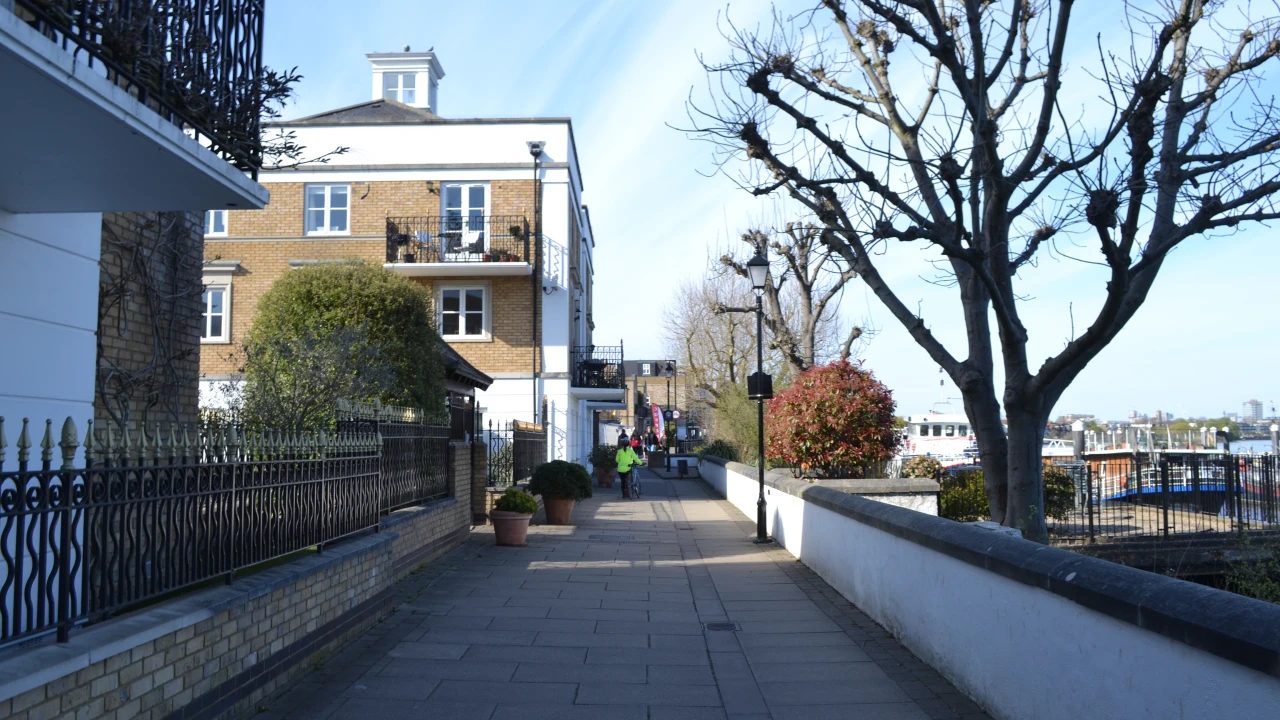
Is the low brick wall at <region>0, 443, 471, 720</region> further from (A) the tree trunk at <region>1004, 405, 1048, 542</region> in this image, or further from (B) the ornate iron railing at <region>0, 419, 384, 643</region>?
(A) the tree trunk at <region>1004, 405, 1048, 542</region>

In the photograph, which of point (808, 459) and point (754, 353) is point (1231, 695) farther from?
point (754, 353)

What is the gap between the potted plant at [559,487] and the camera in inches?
725

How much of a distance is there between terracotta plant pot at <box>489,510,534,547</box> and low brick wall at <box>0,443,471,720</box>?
5485 millimetres

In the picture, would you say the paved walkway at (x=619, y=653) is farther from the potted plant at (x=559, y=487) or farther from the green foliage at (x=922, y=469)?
the green foliage at (x=922, y=469)

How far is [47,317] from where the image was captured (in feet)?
22.2

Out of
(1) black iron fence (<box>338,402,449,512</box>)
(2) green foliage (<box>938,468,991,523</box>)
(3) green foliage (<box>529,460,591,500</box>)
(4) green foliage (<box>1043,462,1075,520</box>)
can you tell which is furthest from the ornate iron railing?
(4) green foliage (<box>1043,462,1075,520</box>)

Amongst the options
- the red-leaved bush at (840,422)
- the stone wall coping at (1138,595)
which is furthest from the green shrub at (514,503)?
the stone wall coping at (1138,595)

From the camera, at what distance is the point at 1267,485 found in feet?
47.8

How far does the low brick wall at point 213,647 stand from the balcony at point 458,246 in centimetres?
1860

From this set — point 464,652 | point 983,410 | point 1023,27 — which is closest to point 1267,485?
point 983,410

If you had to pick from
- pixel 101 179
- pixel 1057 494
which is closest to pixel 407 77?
pixel 1057 494

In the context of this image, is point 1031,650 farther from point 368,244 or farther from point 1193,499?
point 368,244

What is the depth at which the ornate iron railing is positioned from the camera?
418 centimetres

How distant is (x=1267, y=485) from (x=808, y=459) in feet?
21.5
